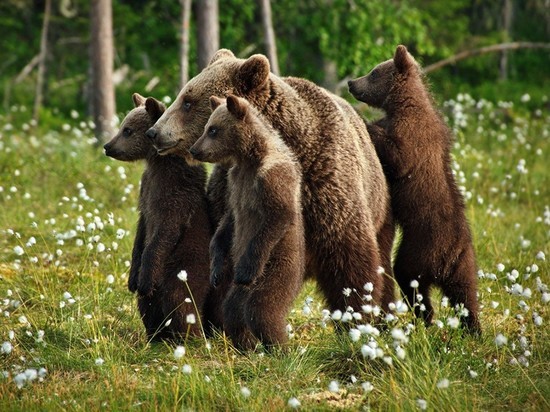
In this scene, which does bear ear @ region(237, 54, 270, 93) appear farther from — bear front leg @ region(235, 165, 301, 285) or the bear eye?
bear front leg @ region(235, 165, 301, 285)

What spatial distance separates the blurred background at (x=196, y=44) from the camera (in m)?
14.7

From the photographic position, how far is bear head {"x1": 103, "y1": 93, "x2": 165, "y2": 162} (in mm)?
6684

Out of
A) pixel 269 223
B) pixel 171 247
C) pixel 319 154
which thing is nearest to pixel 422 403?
pixel 269 223

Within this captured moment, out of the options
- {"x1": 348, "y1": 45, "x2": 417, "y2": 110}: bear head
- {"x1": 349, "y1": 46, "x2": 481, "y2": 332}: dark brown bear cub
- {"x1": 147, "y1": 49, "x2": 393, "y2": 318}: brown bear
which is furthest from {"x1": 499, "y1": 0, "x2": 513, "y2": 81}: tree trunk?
{"x1": 147, "y1": 49, "x2": 393, "y2": 318}: brown bear

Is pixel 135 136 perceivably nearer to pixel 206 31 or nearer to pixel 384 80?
pixel 384 80

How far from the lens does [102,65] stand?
570 inches

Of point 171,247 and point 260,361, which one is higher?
point 171,247

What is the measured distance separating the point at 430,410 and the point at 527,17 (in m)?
31.5

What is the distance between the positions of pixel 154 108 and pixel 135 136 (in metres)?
0.25

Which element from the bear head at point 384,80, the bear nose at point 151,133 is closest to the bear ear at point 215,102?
the bear nose at point 151,133

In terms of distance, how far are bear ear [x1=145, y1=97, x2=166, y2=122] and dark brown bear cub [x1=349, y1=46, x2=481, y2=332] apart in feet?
5.22

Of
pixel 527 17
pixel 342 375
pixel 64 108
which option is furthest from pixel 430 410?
pixel 527 17

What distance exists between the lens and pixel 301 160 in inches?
235

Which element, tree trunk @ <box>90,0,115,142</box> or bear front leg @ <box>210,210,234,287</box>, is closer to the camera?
bear front leg @ <box>210,210,234,287</box>
